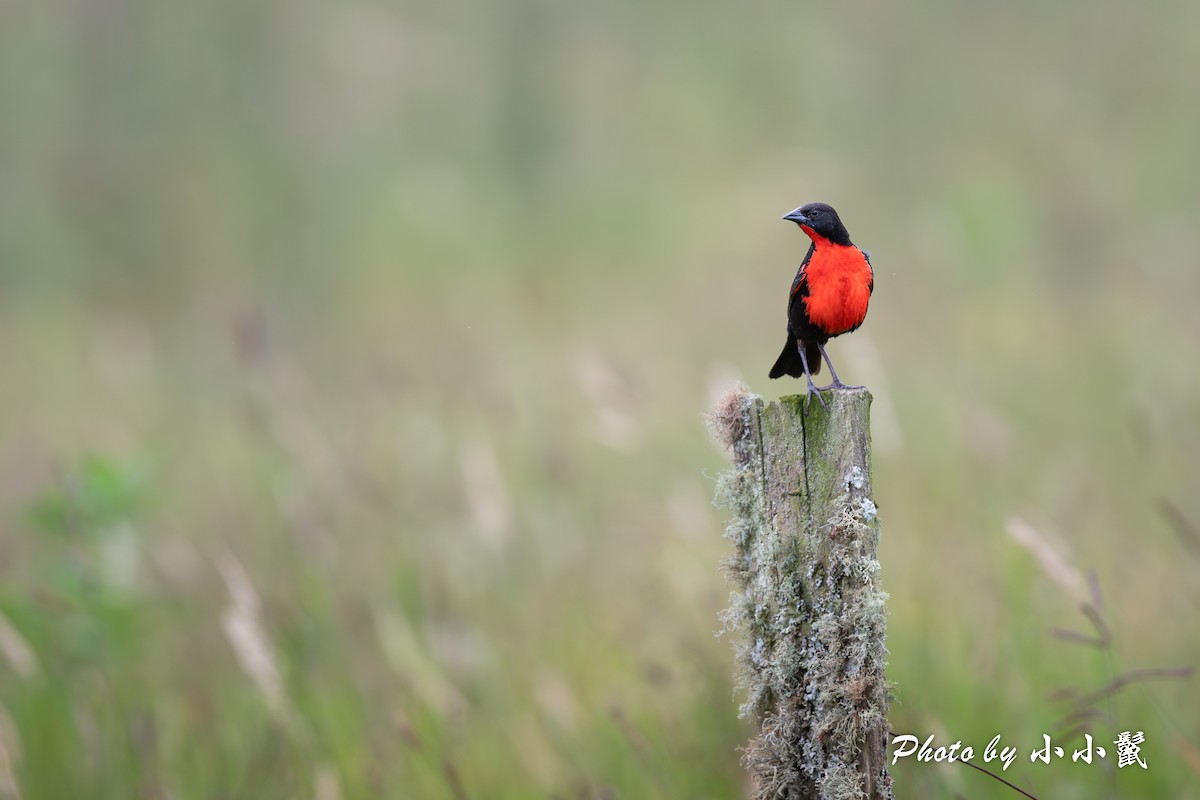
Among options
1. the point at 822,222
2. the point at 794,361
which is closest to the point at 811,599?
the point at 794,361

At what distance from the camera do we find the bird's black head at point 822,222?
2545 mm

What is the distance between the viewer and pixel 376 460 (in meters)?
7.52

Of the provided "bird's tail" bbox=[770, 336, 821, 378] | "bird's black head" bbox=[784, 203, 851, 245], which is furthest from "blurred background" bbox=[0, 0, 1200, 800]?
"bird's black head" bbox=[784, 203, 851, 245]

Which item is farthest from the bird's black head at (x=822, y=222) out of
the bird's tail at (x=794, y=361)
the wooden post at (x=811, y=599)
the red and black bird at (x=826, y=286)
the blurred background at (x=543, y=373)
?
the blurred background at (x=543, y=373)

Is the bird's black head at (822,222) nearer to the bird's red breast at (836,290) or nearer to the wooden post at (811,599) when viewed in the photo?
the bird's red breast at (836,290)

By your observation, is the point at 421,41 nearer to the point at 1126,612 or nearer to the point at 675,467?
the point at 675,467

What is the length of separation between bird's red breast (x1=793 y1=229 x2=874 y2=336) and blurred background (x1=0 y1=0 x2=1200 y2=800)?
0.70 m

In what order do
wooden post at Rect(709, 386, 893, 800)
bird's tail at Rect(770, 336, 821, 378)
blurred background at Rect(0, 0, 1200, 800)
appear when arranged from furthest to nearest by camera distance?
blurred background at Rect(0, 0, 1200, 800) < bird's tail at Rect(770, 336, 821, 378) < wooden post at Rect(709, 386, 893, 800)

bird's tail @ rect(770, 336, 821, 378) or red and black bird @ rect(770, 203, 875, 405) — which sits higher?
red and black bird @ rect(770, 203, 875, 405)

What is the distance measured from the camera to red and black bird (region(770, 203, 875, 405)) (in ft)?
8.11

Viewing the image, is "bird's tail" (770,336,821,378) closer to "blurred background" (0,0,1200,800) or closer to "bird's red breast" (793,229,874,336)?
"bird's red breast" (793,229,874,336)

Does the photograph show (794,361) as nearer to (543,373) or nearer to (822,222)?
(822,222)

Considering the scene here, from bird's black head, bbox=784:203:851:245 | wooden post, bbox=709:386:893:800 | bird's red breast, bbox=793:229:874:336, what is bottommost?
wooden post, bbox=709:386:893:800

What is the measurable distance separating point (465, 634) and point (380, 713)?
656 millimetres
